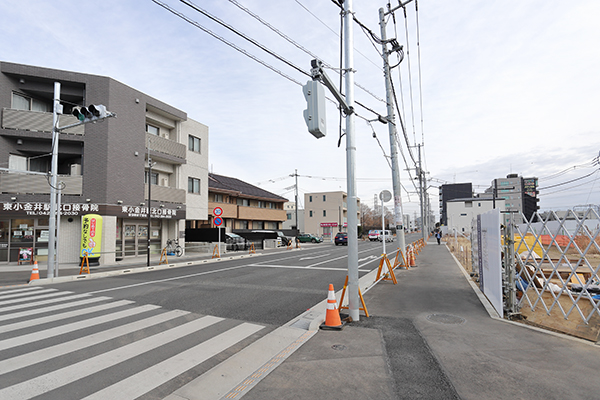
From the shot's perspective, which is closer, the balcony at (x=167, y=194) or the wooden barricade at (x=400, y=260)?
the wooden barricade at (x=400, y=260)

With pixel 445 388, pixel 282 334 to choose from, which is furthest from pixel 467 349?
pixel 282 334

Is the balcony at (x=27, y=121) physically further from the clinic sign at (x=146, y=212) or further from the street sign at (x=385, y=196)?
the street sign at (x=385, y=196)

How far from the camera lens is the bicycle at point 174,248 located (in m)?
23.4

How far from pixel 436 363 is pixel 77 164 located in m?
22.9

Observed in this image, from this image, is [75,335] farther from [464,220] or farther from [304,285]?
[464,220]

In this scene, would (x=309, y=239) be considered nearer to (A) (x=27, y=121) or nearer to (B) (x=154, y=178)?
(B) (x=154, y=178)

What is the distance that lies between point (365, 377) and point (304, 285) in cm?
687

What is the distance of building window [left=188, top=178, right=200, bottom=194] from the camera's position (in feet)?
88.8

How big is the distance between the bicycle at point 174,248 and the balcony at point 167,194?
3.12 meters

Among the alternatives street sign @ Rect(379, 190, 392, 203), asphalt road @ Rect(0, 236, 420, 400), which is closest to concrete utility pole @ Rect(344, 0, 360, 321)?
asphalt road @ Rect(0, 236, 420, 400)

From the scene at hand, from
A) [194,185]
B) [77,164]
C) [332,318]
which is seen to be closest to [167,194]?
[194,185]

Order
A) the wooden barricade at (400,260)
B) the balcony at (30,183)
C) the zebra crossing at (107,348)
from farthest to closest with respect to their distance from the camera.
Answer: the balcony at (30,183) → the wooden barricade at (400,260) → the zebra crossing at (107,348)

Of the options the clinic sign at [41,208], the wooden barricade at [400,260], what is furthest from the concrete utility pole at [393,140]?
the clinic sign at [41,208]

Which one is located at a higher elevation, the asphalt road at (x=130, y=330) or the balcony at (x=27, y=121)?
the balcony at (x=27, y=121)
